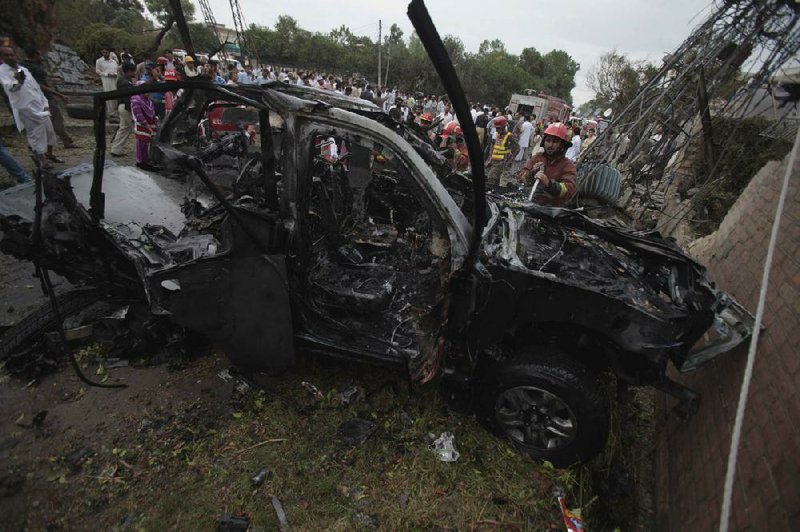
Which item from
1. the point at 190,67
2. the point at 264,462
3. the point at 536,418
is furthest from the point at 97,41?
the point at 536,418

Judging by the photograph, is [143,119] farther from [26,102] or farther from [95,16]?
[95,16]

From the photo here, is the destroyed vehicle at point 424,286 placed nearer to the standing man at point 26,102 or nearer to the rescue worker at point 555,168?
the rescue worker at point 555,168

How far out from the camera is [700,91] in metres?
6.55

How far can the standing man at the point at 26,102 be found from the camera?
5.66m

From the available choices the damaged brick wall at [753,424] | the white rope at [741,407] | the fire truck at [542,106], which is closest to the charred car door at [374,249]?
the white rope at [741,407]

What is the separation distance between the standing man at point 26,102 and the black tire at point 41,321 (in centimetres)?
373

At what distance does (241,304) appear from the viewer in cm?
253

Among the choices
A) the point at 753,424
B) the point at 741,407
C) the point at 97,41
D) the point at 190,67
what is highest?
the point at 97,41

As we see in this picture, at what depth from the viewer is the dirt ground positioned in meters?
2.21

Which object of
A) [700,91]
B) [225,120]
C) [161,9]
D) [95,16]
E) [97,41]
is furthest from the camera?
[161,9]

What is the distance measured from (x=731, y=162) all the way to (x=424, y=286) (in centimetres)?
674

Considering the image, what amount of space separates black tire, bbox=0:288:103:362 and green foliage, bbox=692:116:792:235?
7.95 metres

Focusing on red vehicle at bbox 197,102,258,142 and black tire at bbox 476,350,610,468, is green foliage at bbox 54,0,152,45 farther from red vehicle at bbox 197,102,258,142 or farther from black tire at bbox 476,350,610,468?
black tire at bbox 476,350,610,468

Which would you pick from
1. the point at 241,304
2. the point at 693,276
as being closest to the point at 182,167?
the point at 241,304
